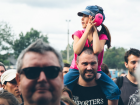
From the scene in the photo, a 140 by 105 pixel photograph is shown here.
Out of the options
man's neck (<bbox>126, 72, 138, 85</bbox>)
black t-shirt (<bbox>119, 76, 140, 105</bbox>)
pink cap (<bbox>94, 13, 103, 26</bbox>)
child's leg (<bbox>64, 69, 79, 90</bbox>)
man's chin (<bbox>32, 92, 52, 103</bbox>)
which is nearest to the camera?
man's chin (<bbox>32, 92, 52, 103</bbox>)

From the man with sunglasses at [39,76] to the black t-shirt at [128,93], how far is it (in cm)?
297

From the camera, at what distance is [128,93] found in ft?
15.1

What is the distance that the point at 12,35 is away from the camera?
57.1m

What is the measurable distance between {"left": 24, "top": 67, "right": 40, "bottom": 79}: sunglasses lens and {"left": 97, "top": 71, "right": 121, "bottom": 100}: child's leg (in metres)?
2.07

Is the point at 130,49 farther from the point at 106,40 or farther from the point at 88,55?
the point at 88,55

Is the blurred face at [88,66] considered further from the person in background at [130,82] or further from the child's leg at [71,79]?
the person in background at [130,82]

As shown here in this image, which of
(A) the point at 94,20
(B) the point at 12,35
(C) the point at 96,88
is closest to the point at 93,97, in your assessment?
(C) the point at 96,88

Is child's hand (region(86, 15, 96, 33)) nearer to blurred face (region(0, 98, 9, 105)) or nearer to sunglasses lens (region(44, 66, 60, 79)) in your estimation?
blurred face (region(0, 98, 9, 105))

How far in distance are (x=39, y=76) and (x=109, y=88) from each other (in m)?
2.08

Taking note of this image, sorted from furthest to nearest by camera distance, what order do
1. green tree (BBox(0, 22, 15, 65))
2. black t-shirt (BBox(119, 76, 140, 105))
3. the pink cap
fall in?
green tree (BBox(0, 22, 15, 65)), black t-shirt (BBox(119, 76, 140, 105)), the pink cap

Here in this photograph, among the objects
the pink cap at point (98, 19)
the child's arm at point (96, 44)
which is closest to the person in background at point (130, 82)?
the child's arm at point (96, 44)

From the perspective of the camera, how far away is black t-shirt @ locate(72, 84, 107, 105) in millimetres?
3586

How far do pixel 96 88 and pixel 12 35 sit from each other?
2190 inches

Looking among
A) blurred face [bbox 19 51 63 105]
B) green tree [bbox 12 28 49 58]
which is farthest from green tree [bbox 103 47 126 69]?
blurred face [bbox 19 51 63 105]
